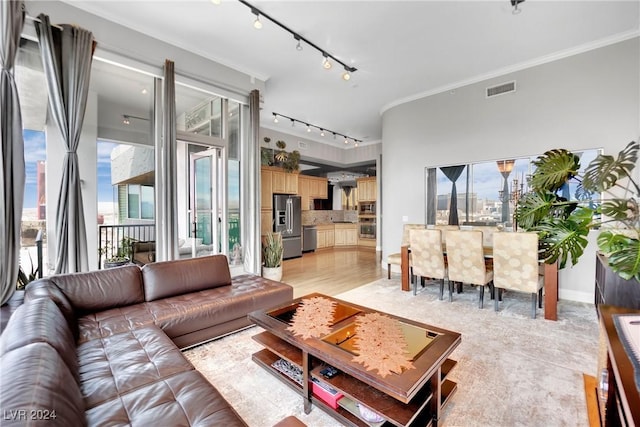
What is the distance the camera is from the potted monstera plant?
1.76m

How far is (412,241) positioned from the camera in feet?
13.7

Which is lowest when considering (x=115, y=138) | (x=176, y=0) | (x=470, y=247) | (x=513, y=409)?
(x=513, y=409)

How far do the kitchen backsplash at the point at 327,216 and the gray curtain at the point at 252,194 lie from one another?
4.22 metres

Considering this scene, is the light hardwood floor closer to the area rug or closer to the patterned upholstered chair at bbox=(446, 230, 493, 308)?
the area rug

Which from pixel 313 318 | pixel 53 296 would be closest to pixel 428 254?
pixel 313 318

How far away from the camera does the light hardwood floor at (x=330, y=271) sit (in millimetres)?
4707

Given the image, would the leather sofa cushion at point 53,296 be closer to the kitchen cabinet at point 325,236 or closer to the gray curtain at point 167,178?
the gray curtain at point 167,178

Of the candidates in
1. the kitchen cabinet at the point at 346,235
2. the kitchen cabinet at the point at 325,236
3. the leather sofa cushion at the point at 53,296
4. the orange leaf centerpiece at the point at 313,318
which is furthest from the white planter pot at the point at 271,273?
the kitchen cabinet at the point at 346,235

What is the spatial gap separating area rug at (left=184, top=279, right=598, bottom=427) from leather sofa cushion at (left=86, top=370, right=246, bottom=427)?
58 centimetres

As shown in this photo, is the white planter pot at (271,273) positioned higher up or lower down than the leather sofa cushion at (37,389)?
lower down

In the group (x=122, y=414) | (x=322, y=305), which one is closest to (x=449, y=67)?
(x=322, y=305)

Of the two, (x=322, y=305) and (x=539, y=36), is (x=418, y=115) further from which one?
(x=322, y=305)

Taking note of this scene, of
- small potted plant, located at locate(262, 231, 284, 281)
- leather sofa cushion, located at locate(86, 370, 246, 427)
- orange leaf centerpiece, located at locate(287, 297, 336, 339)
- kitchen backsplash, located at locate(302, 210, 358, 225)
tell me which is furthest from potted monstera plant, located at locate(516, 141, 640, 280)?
kitchen backsplash, located at locate(302, 210, 358, 225)

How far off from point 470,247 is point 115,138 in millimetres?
4936
